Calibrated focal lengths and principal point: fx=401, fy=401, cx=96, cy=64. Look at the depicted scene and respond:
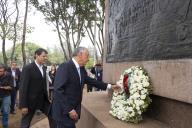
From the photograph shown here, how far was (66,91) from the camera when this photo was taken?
582 centimetres

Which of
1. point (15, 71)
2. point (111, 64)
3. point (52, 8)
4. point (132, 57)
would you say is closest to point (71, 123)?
point (132, 57)

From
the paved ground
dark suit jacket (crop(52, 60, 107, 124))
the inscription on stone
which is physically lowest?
the paved ground

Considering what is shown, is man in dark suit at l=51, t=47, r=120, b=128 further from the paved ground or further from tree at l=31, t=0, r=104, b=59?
tree at l=31, t=0, r=104, b=59

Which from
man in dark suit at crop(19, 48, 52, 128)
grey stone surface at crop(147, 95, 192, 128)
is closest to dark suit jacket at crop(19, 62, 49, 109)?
man in dark suit at crop(19, 48, 52, 128)

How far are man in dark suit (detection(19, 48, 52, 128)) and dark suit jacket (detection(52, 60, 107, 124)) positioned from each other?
1718mm

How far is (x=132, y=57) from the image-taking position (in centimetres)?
700

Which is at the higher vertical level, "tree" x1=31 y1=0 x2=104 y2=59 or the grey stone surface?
"tree" x1=31 y1=0 x2=104 y2=59

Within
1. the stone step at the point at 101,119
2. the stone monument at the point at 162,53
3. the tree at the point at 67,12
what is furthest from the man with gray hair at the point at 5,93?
the tree at the point at 67,12

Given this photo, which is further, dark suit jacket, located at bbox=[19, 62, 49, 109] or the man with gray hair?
the man with gray hair

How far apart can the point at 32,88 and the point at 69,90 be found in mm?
1970

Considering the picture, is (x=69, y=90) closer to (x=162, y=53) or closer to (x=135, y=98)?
(x=135, y=98)

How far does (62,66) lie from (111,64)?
2923mm

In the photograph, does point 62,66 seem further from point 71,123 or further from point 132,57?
point 132,57

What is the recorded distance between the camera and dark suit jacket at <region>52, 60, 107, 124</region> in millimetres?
5695
